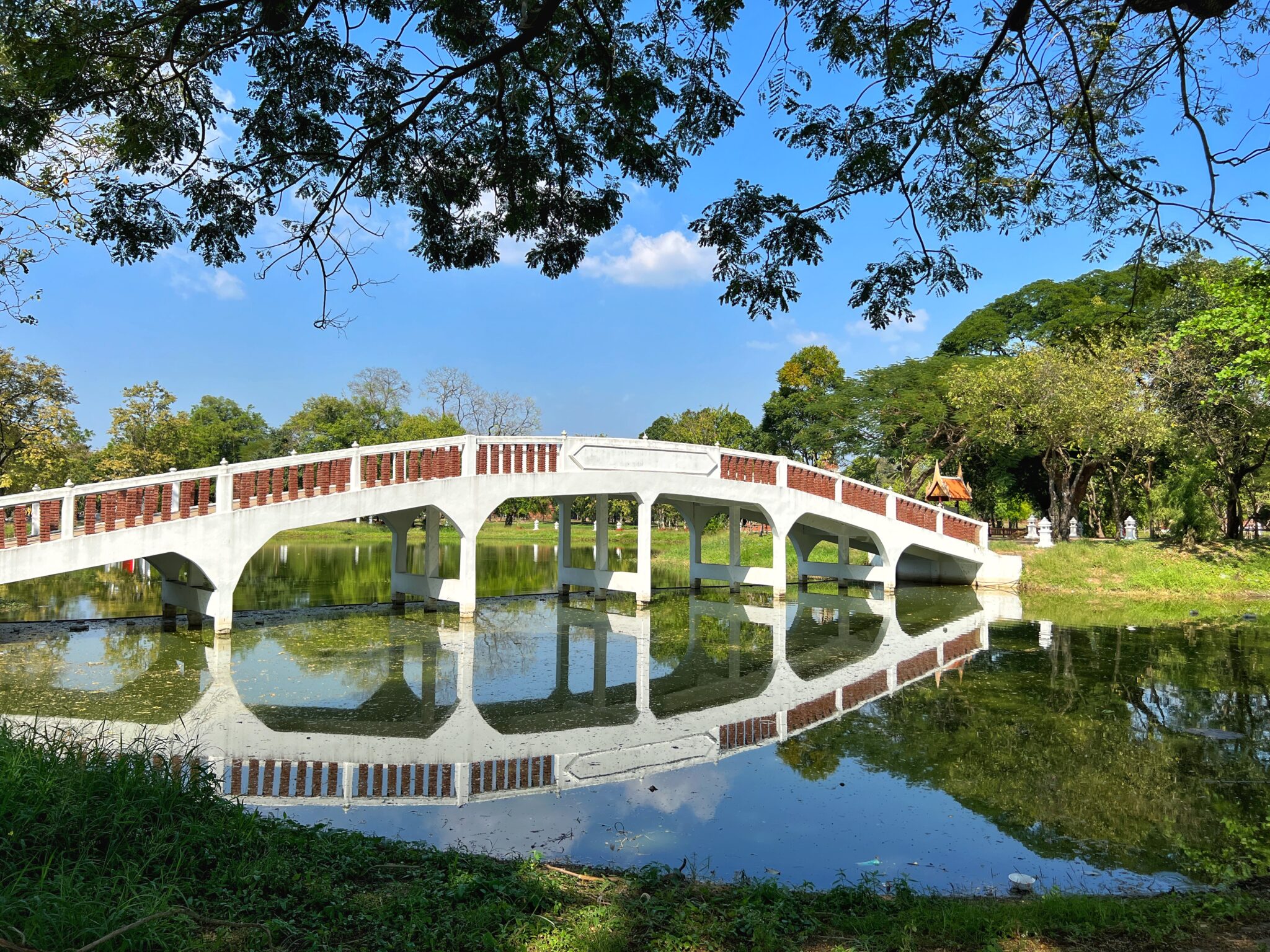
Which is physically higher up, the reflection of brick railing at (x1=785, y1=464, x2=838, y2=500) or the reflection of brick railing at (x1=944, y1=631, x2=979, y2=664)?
the reflection of brick railing at (x1=785, y1=464, x2=838, y2=500)

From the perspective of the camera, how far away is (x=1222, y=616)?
14969mm

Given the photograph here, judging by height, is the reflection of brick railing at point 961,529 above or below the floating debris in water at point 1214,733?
above

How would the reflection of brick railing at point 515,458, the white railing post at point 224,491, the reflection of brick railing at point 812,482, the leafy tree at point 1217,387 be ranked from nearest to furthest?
the white railing post at point 224,491
the reflection of brick railing at point 515,458
the leafy tree at point 1217,387
the reflection of brick railing at point 812,482

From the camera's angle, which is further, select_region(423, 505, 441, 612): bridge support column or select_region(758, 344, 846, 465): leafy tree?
select_region(758, 344, 846, 465): leafy tree

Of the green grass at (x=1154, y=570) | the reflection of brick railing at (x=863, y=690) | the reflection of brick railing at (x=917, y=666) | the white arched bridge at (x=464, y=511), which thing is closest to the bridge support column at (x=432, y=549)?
the white arched bridge at (x=464, y=511)

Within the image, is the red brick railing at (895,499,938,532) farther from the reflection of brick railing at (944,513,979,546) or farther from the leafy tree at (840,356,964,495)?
the leafy tree at (840,356,964,495)

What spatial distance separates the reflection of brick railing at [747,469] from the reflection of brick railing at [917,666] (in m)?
5.97

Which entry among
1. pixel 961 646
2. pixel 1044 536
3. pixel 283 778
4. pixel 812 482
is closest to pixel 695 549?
pixel 812 482

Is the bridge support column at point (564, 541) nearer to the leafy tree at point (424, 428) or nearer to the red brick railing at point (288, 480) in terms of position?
the red brick railing at point (288, 480)

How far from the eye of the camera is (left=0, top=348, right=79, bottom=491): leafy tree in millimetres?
19391

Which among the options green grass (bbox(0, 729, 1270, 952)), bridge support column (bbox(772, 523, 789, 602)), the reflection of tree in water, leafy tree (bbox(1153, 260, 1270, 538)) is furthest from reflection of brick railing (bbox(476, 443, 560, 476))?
leafy tree (bbox(1153, 260, 1270, 538))

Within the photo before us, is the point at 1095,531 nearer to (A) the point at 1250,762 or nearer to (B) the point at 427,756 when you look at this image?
(A) the point at 1250,762

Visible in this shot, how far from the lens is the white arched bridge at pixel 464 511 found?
10391 millimetres

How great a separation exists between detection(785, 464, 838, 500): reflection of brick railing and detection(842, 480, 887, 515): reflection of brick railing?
0.99 ft
